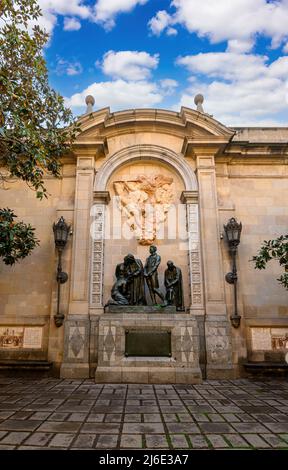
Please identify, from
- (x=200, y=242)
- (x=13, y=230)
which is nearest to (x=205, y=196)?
(x=200, y=242)

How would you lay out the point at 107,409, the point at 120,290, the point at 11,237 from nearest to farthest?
1. the point at 107,409
2. the point at 11,237
3. the point at 120,290

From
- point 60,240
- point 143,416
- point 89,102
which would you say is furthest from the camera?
point 89,102

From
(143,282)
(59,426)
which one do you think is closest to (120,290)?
(143,282)

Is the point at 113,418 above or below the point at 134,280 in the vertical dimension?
below

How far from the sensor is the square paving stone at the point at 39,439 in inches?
146

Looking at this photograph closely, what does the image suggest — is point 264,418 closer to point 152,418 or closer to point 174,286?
point 152,418

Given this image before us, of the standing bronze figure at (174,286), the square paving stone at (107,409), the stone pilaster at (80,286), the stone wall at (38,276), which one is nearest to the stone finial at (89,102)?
the stone pilaster at (80,286)

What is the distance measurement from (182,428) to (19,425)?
2.37 m

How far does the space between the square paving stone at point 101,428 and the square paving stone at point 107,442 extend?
18cm

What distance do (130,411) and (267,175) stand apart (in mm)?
8748

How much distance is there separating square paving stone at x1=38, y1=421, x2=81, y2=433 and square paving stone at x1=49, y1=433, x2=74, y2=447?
174 mm

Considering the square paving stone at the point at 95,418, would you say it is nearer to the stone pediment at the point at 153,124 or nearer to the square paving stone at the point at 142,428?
the square paving stone at the point at 142,428

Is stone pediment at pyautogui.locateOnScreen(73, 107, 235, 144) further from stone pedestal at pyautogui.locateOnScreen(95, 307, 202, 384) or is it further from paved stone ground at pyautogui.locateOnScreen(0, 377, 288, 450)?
paved stone ground at pyautogui.locateOnScreen(0, 377, 288, 450)

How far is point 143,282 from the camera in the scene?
892cm
